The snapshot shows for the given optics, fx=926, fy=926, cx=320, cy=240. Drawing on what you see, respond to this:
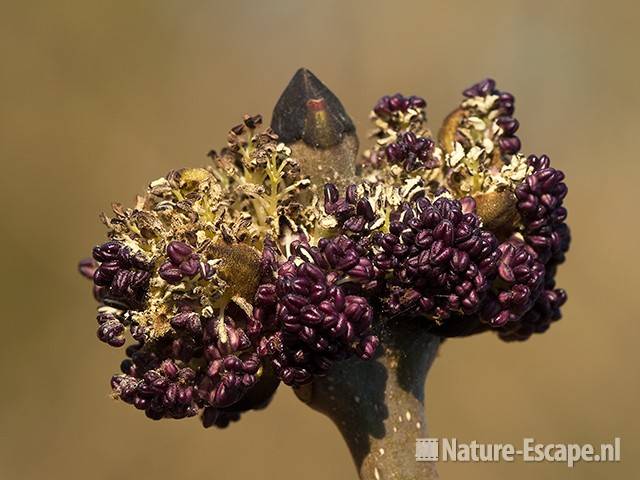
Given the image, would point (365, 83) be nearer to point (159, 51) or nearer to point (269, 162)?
point (159, 51)

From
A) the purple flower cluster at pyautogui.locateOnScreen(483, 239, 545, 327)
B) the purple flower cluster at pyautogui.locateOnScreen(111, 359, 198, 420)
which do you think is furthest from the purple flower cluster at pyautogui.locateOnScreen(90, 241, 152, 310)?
the purple flower cluster at pyautogui.locateOnScreen(483, 239, 545, 327)

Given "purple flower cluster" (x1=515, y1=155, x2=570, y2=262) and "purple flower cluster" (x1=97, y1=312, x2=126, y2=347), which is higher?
"purple flower cluster" (x1=515, y1=155, x2=570, y2=262)

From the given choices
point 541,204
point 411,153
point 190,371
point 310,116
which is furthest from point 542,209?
point 190,371

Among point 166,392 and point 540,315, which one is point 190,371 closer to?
point 166,392

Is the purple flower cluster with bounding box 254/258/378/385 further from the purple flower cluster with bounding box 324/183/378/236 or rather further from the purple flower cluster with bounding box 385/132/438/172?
the purple flower cluster with bounding box 385/132/438/172

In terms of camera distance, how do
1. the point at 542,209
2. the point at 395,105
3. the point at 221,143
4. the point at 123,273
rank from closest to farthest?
the point at 123,273
the point at 542,209
the point at 395,105
the point at 221,143
